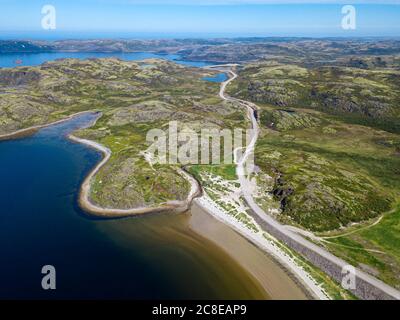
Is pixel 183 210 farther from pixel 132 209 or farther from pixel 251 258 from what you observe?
pixel 251 258

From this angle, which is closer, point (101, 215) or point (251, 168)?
point (101, 215)

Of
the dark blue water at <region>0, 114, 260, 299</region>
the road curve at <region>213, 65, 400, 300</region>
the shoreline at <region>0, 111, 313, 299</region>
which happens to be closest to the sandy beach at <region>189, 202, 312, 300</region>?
the shoreline at <region>0, 111, 313, 299</region>

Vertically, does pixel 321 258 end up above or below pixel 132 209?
below

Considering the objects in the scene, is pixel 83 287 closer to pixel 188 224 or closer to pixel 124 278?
pixel 124 278

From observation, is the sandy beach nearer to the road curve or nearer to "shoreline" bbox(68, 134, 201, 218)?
"shoreline" bbox(68, 134, 201, 218)

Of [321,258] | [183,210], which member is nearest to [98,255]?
[183,210]

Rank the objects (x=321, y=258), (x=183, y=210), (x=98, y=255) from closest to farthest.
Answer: (x=321, y=258)
(x=98, y=255)
(x=183, y=210)

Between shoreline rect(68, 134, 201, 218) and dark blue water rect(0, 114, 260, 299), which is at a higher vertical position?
shoreline rect(68, 134, 201, 218)

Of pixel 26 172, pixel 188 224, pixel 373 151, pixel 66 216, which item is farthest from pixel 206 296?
pixel 373 151
